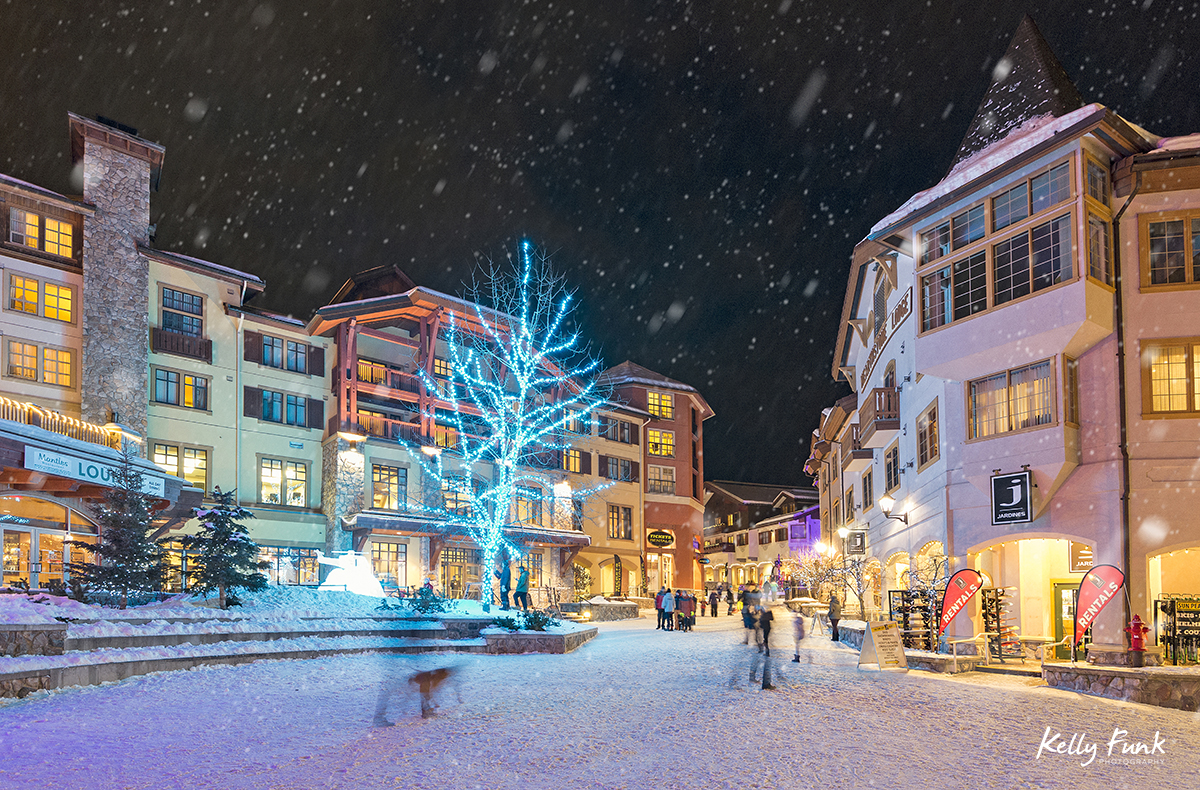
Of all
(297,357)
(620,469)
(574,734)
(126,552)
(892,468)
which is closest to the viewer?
(574,734)

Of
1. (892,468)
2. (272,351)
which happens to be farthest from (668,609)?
(272,351)

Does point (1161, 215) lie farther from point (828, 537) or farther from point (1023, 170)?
point (828, 537)

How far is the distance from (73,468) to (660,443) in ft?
124

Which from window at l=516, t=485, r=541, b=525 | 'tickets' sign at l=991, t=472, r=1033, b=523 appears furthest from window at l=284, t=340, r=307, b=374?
'tickets' sign at l=991, t=472, r=1033, b=523

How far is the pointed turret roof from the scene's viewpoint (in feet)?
74.7

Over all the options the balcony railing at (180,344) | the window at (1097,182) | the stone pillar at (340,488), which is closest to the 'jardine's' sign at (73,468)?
the balcony railing at (180,344)

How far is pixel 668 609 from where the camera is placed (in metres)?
32.0

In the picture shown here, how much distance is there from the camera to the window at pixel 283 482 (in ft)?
114

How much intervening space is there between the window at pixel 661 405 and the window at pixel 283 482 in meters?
24.1

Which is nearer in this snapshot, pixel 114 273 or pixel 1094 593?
pixel 1094 593

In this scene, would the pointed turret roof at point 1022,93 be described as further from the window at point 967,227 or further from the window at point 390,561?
the window at point 390,561

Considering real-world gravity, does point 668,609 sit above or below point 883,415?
below

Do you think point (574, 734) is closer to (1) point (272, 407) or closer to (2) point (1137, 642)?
(2) point (1137, 642)

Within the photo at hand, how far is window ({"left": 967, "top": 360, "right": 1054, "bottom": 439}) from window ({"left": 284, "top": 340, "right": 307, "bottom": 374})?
25.2m
